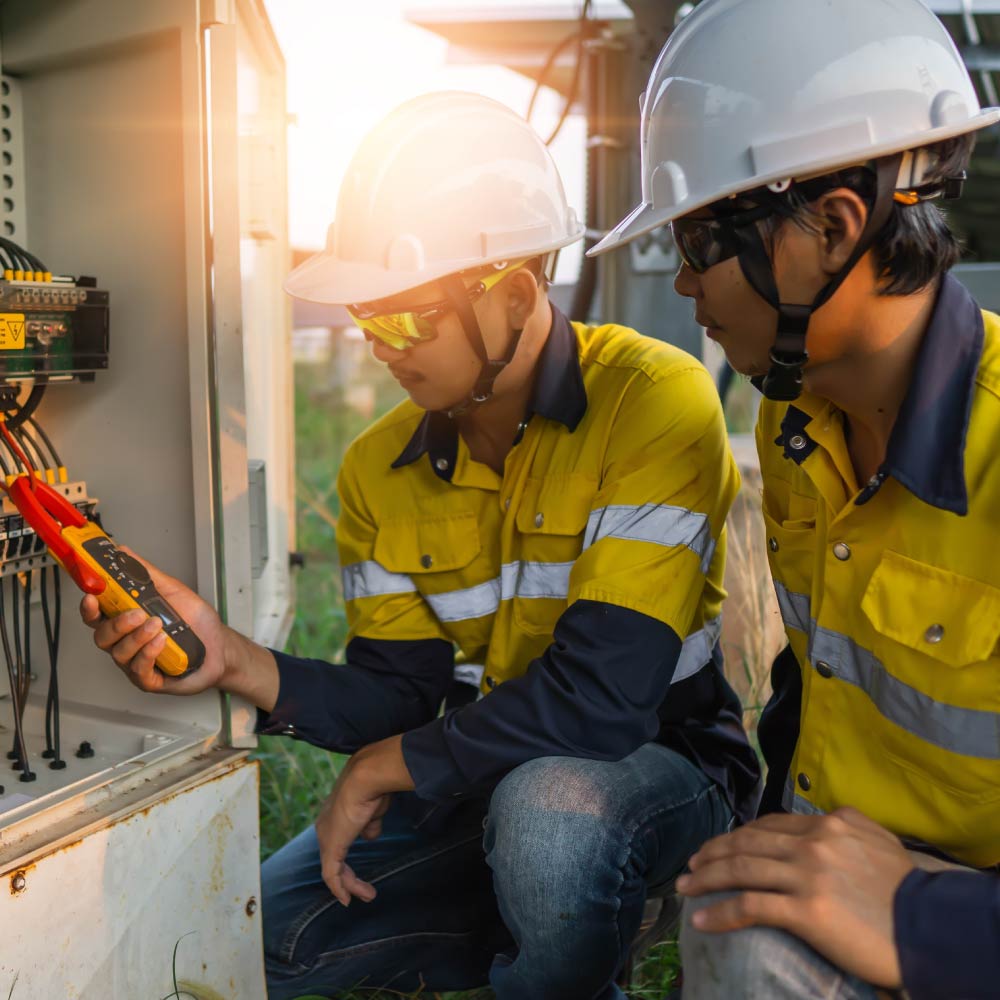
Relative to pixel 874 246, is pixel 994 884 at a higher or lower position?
lower

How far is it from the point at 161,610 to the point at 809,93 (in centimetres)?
108

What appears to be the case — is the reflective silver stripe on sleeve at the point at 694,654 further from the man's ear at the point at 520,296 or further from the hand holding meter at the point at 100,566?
the hand holding meter at the point at 100,566


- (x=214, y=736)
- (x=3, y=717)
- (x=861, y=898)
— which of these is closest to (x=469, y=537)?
(x=214, y=736)

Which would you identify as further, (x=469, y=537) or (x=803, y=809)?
(x=469, y=537)

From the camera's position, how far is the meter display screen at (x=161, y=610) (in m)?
1.56

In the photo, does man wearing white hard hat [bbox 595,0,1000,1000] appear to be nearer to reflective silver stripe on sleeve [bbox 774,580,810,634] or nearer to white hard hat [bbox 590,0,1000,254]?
white hard hat [bbox 590,0,1000,254]

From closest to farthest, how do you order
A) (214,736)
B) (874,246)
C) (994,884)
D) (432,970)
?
(994,884) → (874,246) → (214,736) → (432,970)

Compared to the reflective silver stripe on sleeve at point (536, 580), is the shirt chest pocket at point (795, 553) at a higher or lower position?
higher

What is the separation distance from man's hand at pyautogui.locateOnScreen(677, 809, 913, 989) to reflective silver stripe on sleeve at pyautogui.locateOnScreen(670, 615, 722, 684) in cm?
62

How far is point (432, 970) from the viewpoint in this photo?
6.63ft

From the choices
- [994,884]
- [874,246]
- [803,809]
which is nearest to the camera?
[994,884]

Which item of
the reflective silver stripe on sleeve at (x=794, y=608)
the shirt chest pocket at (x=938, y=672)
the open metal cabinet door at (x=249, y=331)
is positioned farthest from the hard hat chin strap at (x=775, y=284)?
the open metal cabinet door at (x=249, y=331)

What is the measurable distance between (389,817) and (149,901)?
1.99 feet

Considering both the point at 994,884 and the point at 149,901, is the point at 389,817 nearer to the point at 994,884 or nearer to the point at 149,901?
the point at 149,901
